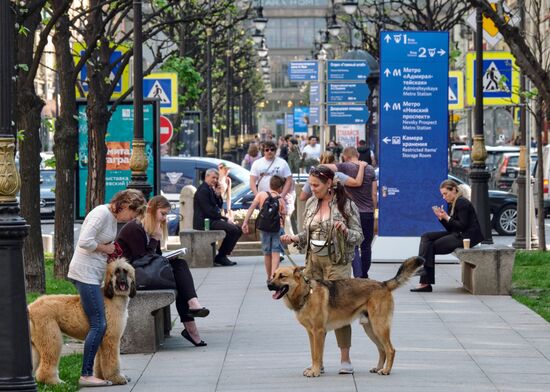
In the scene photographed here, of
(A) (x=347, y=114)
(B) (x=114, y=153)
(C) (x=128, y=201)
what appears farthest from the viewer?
(A) (x=347, y=114)

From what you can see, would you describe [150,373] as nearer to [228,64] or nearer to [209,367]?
[209,367]

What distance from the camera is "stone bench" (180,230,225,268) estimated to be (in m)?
22.2

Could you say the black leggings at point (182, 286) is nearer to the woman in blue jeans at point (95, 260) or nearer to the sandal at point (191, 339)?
the sandal at point (191, 339)

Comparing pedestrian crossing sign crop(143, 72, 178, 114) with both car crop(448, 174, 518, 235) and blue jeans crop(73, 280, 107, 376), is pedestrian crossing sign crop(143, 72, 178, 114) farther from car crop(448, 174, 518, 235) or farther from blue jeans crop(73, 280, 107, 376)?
blue jeans crop(73, 280, 107, 376)

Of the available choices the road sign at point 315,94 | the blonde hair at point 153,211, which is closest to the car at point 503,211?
the road sign at point 315,94

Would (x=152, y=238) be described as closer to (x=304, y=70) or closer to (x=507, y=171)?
(x=304, y=70)

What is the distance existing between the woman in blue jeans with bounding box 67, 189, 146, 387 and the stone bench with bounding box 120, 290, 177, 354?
168 cm

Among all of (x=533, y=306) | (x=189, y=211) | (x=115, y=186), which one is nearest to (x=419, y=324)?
(x=533, y=306)

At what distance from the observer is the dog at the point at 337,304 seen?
10750 millimetres

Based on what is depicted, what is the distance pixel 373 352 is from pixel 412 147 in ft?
31.8

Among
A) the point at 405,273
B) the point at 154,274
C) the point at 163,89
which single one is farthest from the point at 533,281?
the point at 163,89

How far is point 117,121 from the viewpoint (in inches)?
885

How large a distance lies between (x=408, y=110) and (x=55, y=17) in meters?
6.92

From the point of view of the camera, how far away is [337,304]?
10.9 metres
